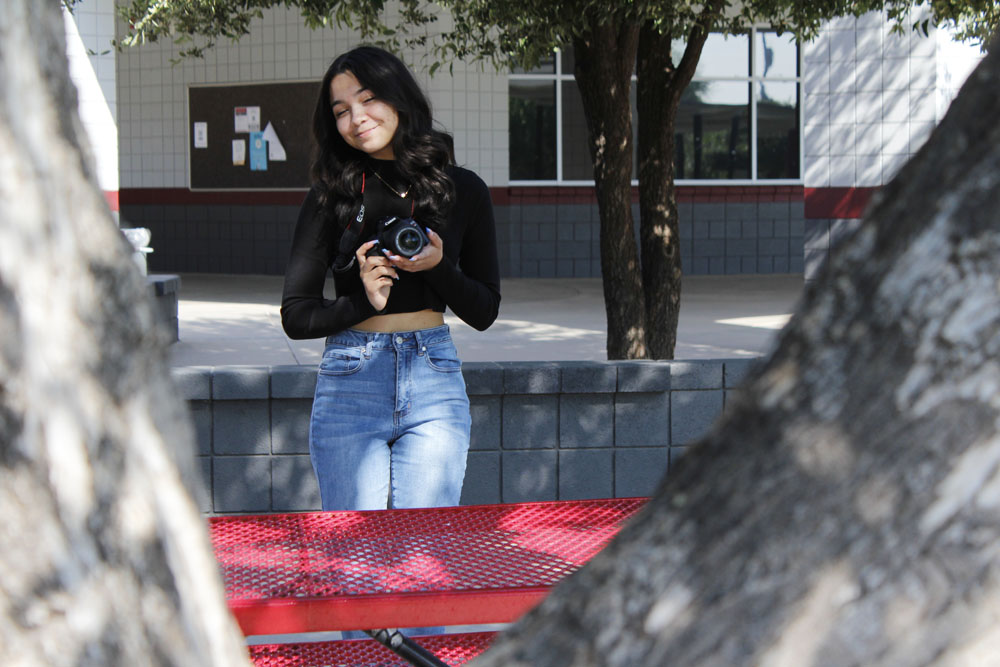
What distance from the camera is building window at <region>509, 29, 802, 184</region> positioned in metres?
15.8

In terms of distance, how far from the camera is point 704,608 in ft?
3.14

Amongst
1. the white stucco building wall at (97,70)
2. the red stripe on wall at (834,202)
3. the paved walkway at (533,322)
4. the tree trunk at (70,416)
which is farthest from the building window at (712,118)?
the tree trunk at (70,416)

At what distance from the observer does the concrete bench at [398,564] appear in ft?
7.48

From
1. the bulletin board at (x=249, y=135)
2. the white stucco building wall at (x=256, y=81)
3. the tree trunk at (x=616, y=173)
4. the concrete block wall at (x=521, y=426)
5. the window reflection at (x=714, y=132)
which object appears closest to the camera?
the concrete block wall at (x=521, y=426)

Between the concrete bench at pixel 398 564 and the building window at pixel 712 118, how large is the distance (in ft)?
42.8

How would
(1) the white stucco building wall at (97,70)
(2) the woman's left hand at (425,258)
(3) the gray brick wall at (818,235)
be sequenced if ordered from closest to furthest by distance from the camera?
(2) the woman's left hand at (425,258) < (1) the white stucco building wall at (97,70) < (3) the gray brick wall at (818,235)

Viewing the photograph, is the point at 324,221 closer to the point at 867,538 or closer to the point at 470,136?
the point at 867,538

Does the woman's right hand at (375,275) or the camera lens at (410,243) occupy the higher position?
the camera lens at (410,243)

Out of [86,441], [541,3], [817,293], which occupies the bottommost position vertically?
[86,441]

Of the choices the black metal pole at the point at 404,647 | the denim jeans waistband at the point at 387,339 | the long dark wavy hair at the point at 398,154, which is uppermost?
the long dark wavy hair at the point at 398,154

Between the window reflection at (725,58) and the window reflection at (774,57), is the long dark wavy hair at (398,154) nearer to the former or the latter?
the window reflection at (725,58)

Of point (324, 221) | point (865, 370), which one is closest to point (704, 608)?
point (865, 370)

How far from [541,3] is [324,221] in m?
3.04

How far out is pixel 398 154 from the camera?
2.91 metres
